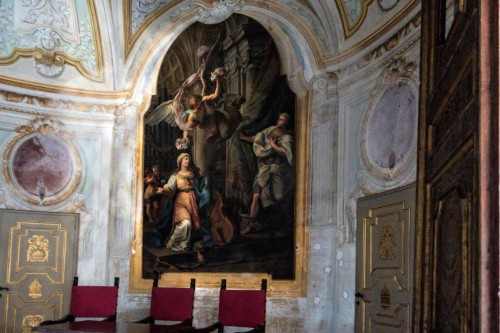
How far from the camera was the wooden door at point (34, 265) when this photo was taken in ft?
29.2

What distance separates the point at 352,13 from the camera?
315 inches

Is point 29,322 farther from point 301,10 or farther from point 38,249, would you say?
point 301,10

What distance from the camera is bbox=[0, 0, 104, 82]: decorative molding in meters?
9.41

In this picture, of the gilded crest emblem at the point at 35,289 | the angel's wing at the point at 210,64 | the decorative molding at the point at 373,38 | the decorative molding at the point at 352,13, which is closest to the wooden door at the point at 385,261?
the decorative molding at the point at 373,38

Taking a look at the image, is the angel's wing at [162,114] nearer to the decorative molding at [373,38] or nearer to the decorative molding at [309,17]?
the decorative molding at [309,17]

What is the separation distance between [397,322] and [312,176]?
8.02ft

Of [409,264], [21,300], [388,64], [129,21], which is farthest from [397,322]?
[129,21]

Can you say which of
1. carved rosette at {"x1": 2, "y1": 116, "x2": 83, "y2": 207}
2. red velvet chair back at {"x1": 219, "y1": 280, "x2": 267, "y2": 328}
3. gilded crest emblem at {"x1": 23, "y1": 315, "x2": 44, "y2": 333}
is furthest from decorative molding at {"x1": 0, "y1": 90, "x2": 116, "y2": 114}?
red velvet chair back at {"x1": 219, "y1": 280, "x2": 267, "y2": 328}

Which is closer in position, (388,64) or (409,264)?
(409,264)

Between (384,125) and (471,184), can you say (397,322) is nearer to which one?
(384,125)

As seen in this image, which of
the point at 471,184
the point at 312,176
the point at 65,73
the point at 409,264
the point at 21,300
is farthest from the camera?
the point at 65,73

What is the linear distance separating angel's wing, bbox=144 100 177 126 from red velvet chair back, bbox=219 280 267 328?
2.97 m

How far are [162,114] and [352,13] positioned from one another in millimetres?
3251

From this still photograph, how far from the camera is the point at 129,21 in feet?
32.1
